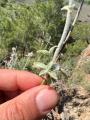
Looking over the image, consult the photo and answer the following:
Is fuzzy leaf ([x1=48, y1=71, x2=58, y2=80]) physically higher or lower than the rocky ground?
higher

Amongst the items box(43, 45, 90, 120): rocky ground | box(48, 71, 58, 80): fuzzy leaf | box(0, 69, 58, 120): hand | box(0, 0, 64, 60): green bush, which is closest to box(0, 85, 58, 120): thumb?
box(0, 69, 58, 120): hand

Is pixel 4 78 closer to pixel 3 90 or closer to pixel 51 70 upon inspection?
pixel 3 90

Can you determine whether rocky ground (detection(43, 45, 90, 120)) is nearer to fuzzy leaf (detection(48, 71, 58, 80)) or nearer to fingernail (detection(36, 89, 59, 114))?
fingernail (detection(36, 89, 59, 114))

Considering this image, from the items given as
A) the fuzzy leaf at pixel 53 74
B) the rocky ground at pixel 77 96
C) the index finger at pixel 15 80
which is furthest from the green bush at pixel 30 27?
the fuzzy leaf at pixel 53 74

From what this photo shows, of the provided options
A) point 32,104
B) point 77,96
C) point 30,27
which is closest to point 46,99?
point 32,104

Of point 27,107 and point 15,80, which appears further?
point 15,80

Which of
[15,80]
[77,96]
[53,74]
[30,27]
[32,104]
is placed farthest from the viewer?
[30,27]

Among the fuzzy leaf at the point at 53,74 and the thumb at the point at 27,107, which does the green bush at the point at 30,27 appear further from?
the fuzzy leaf at the point at 53,74

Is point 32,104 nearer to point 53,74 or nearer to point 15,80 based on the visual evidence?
point 53,74
